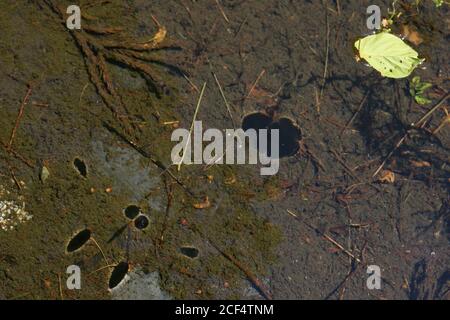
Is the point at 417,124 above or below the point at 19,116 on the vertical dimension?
below

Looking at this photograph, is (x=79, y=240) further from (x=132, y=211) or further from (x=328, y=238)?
(x=328, y=238)

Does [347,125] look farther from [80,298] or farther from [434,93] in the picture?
[80,298]

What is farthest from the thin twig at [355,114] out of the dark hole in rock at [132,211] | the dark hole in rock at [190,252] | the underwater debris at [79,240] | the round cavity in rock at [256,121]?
the underwater debris at [79,240]

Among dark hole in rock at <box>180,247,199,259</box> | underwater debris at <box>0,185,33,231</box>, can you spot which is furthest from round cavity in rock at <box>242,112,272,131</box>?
underwater debris at <box>0,185,33,231</box>

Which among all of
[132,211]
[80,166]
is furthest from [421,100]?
[80,166]

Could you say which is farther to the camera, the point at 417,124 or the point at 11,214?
the point at 417,124

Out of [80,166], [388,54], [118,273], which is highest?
[388,54]
